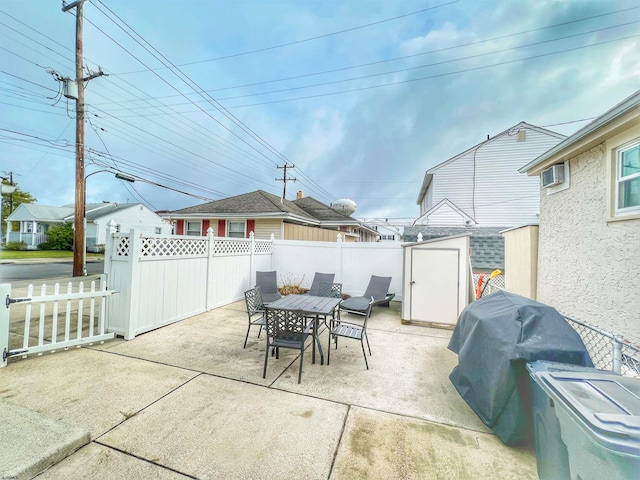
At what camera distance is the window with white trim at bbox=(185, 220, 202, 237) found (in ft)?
45.5

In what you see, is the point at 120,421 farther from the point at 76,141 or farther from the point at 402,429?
the point at 76,141

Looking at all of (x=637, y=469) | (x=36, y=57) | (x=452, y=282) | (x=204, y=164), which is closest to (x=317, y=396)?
(x=637, y=469)

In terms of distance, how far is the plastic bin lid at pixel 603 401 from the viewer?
1.13 metres

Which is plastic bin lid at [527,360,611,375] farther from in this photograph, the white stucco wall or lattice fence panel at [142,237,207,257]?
lattice fence panel at [142,237,207,257]

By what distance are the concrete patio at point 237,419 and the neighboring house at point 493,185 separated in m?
10.4

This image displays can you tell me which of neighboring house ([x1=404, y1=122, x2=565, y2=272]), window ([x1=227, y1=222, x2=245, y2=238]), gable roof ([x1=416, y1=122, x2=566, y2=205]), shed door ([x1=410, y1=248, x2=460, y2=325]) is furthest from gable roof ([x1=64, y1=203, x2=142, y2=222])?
shed door ([x1=410, y1=248, x2=460, y2=325])

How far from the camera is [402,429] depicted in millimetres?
2418

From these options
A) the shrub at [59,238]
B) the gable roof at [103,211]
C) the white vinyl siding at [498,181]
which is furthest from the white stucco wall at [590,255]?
the shrub at [59,238]

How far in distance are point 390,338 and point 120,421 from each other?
4.13 metres

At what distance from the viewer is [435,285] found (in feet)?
18.8

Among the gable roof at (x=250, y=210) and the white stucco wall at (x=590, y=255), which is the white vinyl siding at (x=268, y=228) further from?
the white stucco wall at (x=590, y=255)

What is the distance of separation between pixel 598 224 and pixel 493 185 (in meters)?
12.3

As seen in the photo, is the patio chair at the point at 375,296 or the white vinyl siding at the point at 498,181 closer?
the patio chair at the point at 375,296

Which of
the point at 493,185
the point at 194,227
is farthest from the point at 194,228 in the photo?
the point at 493,185
